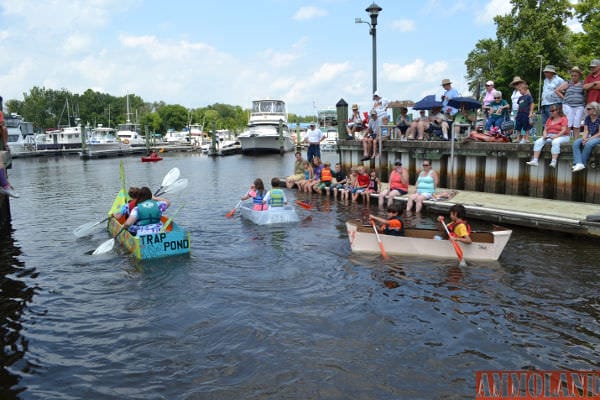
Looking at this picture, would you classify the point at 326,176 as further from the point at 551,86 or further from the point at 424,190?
the point at 551,86

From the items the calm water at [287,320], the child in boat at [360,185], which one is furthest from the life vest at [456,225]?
the child in boat at [360,185]

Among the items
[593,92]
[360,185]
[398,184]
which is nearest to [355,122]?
[360,185]

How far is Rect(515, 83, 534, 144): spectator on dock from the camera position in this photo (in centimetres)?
1472

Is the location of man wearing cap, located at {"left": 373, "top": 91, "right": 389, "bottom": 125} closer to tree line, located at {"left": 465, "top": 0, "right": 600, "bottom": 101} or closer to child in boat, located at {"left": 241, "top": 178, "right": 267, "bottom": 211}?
child in boat, located at {"left": 241, "top": 178, "right": 267, "bottom": 211}

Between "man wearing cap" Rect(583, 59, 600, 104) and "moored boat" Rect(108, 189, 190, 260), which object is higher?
"man wearing cap" Rect(583, 59, 600, 104)

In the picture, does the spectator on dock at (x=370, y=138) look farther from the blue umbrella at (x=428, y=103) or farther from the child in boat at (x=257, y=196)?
the child in boat at (x=257, y=196)

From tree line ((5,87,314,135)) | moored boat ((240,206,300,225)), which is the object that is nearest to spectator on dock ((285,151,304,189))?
moored boat ((240,206,300,225))

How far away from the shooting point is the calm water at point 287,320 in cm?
599

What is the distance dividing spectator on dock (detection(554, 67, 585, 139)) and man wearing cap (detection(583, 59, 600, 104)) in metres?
0.35

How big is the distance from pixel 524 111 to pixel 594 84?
2.37 m

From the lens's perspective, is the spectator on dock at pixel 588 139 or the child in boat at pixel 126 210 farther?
the spectator on dock at pixel 588 139

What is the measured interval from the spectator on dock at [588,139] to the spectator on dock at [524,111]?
6.38ft

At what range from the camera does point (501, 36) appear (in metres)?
45.8

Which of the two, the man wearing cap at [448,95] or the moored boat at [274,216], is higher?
the man wearing cap at [448,95]
